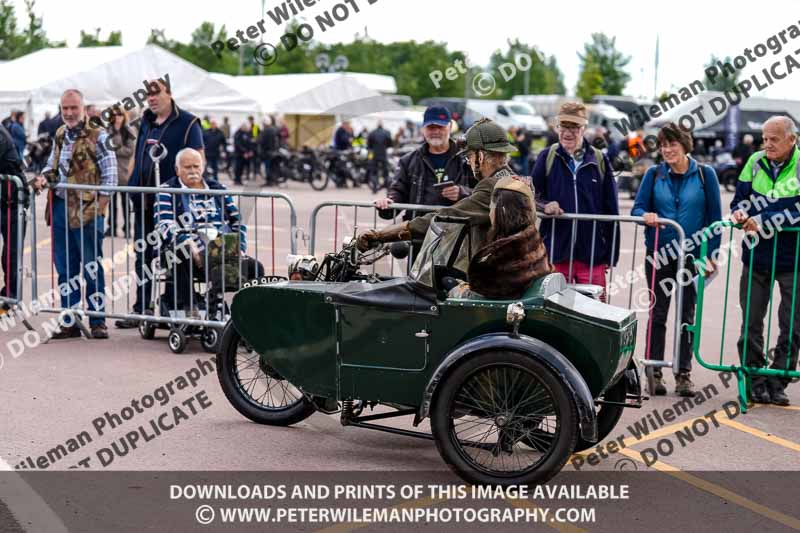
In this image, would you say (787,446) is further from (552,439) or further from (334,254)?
(334,254)

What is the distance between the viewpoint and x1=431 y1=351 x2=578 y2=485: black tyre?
492 cm

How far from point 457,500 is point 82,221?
4921mm

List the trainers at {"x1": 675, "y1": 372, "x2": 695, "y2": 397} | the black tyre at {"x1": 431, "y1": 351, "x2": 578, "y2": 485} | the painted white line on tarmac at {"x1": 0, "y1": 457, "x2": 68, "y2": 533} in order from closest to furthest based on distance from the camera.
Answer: the painted white line on tarmac at {"x1": 0, "y1": 457, "x2": 68, "y2": 533} < the black tyre at {"x1": 431, "y1": 351, "x2": 578, "y2": 485} < the trainers at {"x1": 675, "y1": 372, "x2": 695, "y2": 397}

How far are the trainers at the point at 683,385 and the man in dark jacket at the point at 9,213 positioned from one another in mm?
5448

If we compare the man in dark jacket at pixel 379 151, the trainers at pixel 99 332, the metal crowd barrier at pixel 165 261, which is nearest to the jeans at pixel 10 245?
the metal crowd barrier at pixel 165 261

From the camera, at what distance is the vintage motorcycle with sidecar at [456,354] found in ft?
16.4

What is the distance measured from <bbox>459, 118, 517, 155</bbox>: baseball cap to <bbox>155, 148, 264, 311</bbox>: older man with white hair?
315 centimetres

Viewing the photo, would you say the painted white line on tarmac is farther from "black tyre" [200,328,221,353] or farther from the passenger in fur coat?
"black tyre" [200,328,221,353]

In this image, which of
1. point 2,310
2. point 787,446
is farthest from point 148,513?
point 2,310

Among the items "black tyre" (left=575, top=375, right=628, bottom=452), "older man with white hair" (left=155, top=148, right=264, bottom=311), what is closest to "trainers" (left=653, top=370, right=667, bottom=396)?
"black tyre" (left=575, top=375, right=628, bottom=452)

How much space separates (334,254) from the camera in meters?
5.86

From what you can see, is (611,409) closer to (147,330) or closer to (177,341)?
(177,341)

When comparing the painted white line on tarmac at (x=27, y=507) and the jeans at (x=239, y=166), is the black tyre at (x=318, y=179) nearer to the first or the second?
the jeans at (x=239, y=166)

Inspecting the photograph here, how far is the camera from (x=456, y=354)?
5051 mm
